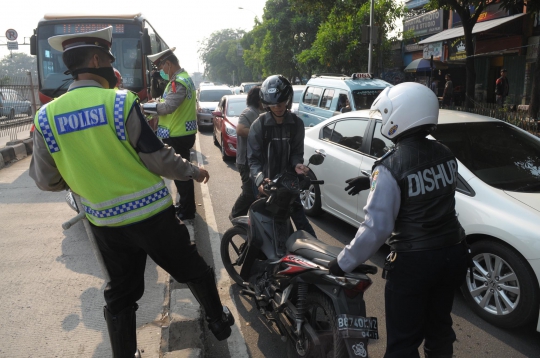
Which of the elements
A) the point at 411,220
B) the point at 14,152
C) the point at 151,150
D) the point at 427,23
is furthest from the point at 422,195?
the point at 427,23

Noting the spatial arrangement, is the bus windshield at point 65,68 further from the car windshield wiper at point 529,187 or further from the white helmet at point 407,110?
the white helmet at point 407,110

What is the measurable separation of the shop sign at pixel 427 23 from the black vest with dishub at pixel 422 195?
21.0 metres

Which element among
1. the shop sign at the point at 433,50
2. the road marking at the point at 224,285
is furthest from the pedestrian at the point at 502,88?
the road marking at the point at 224,285

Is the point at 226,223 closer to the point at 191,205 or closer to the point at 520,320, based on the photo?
the point at 191,205

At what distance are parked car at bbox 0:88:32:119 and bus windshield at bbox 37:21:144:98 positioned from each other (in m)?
1.87

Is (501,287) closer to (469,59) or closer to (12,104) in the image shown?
(469,59)

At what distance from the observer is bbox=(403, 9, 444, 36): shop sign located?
2162cm

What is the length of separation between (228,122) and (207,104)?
7.05 m

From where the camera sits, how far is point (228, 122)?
10453mm

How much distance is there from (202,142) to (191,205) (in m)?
8.42

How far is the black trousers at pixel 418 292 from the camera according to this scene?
2262 millimetres

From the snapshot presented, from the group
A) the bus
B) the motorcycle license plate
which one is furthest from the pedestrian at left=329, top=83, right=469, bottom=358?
the bus

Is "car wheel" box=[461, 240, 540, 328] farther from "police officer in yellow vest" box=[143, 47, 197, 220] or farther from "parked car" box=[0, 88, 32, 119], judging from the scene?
"parked car" box=[0, 88, 32, 119]

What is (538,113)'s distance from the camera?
1030cm
